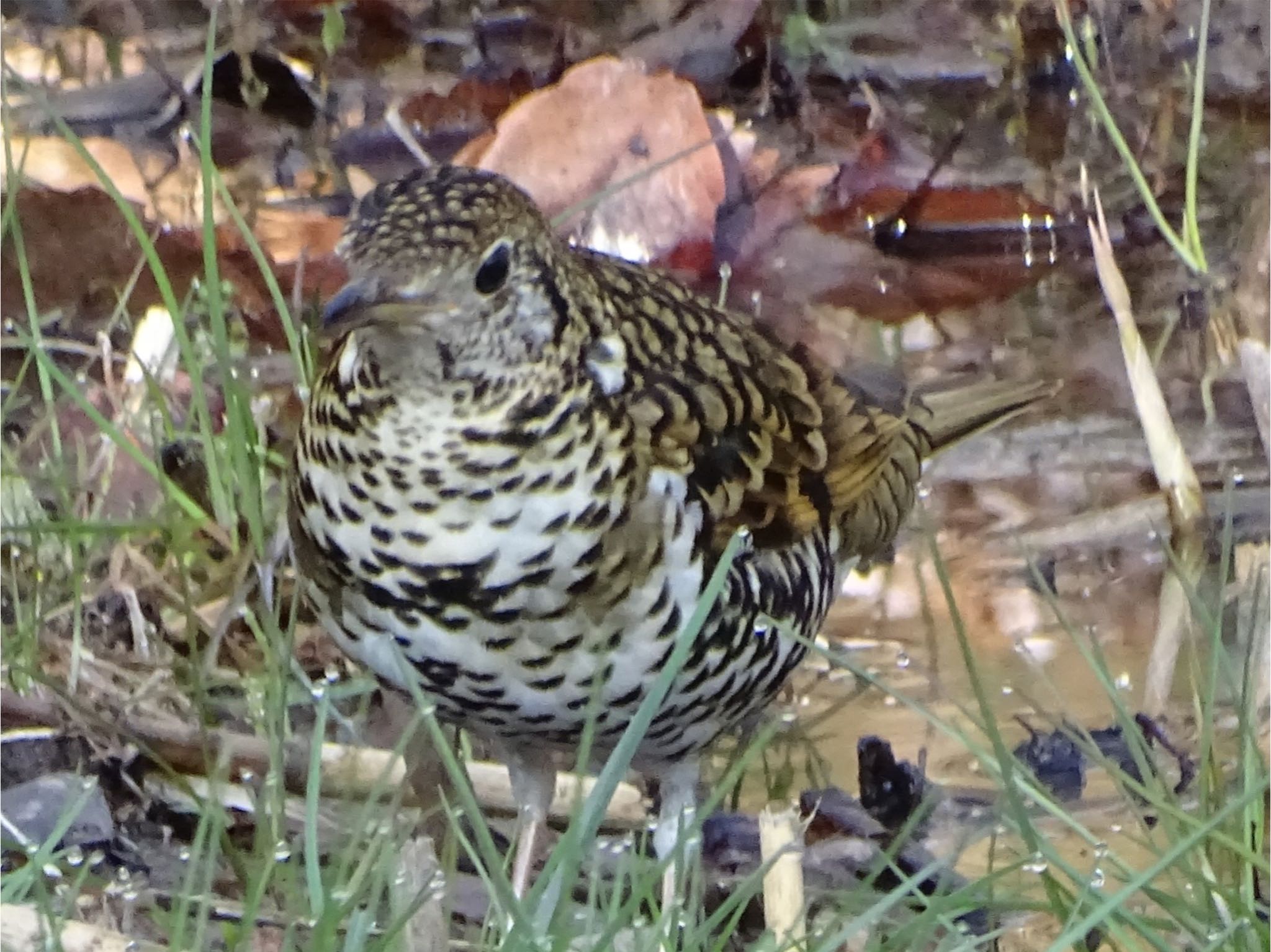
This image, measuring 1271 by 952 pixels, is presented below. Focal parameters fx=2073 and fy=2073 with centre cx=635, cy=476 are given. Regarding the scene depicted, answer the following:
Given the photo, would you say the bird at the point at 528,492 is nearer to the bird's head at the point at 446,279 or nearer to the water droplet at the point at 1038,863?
the bird's head at the point at 446,279

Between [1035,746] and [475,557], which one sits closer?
[475,557]

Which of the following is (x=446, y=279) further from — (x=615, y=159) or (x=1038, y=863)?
(x=615, y=159)

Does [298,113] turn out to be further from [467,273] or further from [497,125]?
[467,273]

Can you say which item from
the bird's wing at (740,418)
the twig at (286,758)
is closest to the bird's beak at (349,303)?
the bird's wing at (740,418)

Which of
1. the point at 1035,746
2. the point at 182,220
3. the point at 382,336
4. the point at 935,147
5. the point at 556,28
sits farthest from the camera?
the point at 556,28

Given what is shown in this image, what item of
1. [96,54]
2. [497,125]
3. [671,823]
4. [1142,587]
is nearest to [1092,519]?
[1142,587]

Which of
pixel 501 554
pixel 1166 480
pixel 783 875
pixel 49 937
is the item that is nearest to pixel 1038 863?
pixel 783 875
